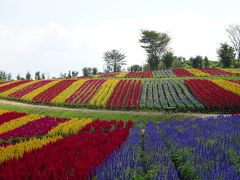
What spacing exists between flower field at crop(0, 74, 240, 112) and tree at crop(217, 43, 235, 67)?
26.8m

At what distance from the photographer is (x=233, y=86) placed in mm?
31016

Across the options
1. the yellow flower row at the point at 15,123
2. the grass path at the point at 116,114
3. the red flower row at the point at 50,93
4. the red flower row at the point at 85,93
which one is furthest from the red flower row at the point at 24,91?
the yellow flower row at the point at 15,123

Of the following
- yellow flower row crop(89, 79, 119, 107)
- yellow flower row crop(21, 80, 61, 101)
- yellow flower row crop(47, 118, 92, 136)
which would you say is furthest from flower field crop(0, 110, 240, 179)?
yellow flower row crop(21, 80, 61, 101)

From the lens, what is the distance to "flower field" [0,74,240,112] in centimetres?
2508

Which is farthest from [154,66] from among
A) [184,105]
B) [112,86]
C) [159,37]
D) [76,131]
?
[76,131]

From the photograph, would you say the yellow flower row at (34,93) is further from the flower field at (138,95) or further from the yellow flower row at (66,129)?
the yellow flower row at (66,129)

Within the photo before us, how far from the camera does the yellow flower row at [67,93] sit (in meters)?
31.7

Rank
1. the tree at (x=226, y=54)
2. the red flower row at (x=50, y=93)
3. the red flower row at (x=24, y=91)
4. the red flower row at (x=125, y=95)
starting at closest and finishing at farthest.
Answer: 1. the red flower row at (x=125, y=95)
2. the red flower row at (x=50, y=93)
3. the red flower row at (x=24, y=91)
4. the tree at (x=226, y=54)

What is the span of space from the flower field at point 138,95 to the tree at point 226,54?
26776 millimetres

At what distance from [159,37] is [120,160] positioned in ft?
256

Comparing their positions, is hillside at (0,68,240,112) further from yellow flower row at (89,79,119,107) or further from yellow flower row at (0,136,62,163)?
yellow flower row at (0,136,62,163)

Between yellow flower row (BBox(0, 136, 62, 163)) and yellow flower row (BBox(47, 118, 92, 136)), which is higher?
yellow flower row (BBox(0, 136, 62, 163))

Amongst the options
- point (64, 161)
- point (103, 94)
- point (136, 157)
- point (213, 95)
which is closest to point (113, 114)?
point (213, 95)

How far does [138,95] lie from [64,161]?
22.4 metres
